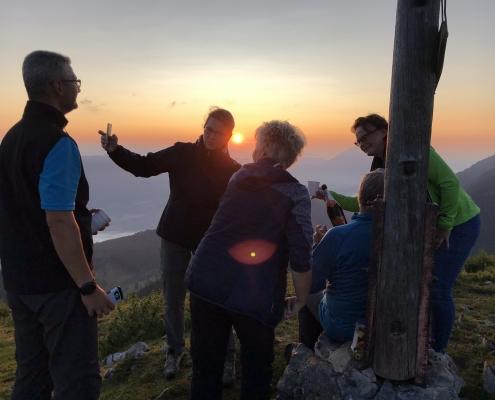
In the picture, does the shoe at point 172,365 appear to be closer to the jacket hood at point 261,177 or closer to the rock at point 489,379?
the jacket hood at point 261,177

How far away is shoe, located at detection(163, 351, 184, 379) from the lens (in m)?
5.21

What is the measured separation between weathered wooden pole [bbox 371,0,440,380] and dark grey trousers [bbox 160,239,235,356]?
2.19 metres

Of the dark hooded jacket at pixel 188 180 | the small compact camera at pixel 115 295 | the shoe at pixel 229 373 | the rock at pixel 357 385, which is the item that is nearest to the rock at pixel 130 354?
the shoe at pixel 229 373

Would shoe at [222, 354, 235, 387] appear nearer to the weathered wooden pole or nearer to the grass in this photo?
the grass

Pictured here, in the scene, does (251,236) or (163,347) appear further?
(163,347)

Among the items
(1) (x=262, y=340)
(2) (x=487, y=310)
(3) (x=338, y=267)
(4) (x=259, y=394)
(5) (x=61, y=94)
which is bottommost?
(2) (x=487, y=310)

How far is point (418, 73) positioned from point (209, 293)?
2.28 m

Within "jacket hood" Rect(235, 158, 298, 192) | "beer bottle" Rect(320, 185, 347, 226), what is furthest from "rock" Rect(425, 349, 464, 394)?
"jacket hood" Rect(235, 158, 298, 192)

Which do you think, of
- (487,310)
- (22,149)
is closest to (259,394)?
(22,149)

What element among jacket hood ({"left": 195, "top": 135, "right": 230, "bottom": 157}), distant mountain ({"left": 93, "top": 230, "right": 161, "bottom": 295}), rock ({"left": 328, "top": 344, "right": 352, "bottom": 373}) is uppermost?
jacket hood ({"left": 195, "top": 135, "right": 230, "bottom": 157})

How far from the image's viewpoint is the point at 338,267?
12.2 ft

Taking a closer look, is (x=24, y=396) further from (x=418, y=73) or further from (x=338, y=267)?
(x=418, y=73)

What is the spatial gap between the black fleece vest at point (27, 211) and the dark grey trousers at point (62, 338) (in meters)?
0.11

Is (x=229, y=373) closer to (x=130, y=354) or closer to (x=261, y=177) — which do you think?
(x=130, y=354)
